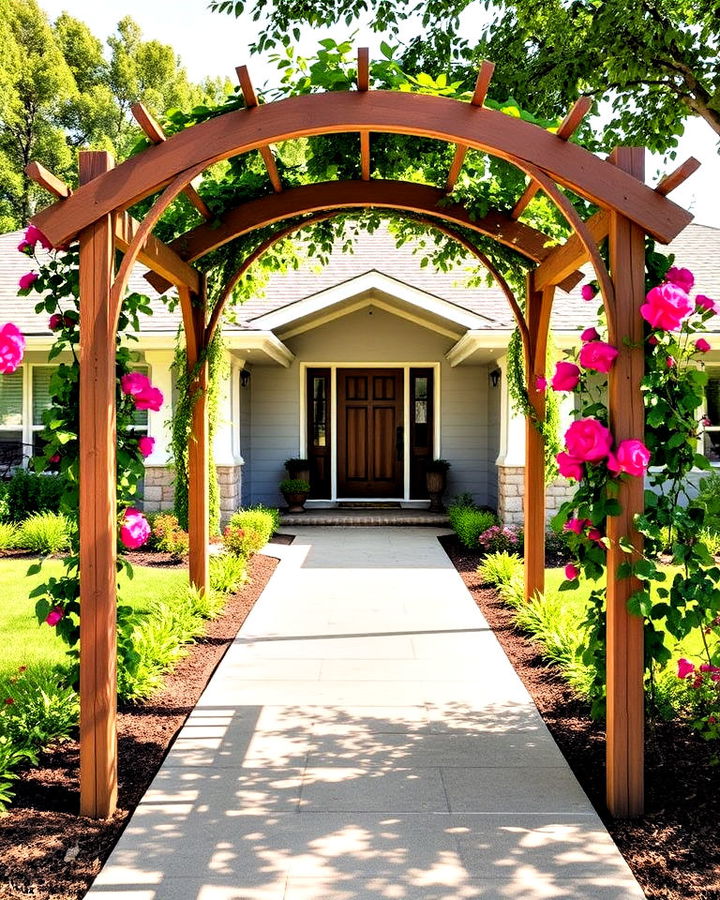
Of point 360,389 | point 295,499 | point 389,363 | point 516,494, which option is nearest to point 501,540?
point 516,494

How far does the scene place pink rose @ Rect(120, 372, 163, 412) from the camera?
13.1 feet

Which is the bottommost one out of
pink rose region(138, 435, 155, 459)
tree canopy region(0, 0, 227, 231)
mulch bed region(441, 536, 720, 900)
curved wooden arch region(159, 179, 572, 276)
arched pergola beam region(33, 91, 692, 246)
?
mulch bed region(441, 536, 720, 900)

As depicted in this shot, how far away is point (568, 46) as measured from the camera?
599 centimetres

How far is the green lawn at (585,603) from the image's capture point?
573 centimetres

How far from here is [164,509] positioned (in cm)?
1117

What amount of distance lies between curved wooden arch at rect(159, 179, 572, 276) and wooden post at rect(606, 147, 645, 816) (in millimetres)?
2187

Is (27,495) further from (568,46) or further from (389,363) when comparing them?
(568,46)

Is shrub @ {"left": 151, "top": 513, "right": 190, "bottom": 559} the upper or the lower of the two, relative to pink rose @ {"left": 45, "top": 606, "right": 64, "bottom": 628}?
lower

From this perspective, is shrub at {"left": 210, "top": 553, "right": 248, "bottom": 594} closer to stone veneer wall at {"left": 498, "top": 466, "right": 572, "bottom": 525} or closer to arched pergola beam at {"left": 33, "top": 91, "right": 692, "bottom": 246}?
stone veneer wall at {"left": 498, "top": 466, "right": 572, "bottom": 525}

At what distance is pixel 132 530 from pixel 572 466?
2063 mm

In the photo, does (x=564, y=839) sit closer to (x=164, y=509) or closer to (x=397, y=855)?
(x=397, y=855)

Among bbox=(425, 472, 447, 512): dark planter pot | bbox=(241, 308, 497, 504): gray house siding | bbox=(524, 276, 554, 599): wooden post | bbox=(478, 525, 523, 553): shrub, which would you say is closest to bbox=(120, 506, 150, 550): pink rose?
bbox=(524, 276, 554, 599): wooden post

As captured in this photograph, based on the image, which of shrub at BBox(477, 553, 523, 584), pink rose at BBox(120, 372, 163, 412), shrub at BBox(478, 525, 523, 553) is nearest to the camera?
pink rose at BBox(120, 372, 163, 412)

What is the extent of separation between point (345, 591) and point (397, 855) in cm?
493
